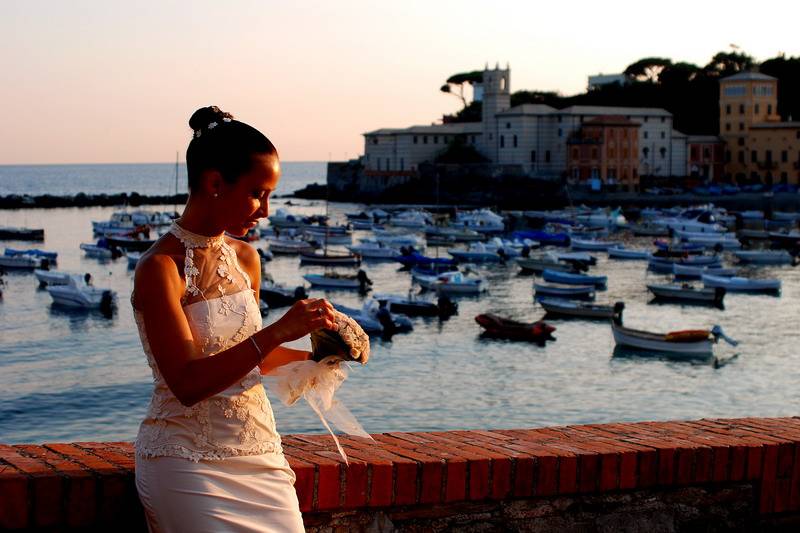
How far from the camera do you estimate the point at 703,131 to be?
107188mm

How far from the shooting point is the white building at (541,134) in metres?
96.9

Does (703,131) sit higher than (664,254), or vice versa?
(703,131)

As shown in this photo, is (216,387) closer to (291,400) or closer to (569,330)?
(291,400)

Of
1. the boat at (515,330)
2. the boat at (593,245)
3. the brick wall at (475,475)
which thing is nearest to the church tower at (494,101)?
the boat at (593,245)

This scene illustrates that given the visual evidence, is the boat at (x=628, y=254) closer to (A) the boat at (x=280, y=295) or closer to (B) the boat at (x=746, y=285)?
(B) the boat at (x=746, y=285)

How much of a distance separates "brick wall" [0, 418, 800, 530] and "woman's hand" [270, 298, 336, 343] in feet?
2.11

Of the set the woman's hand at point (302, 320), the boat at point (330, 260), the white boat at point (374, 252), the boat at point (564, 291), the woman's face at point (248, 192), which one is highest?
the woman's face at point (248, 192)

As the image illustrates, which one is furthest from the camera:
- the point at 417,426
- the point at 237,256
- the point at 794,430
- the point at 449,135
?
the point at 449,135

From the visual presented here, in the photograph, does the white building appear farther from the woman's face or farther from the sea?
the woman's face

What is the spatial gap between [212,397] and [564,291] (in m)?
39.4

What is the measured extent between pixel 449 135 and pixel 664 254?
5401 cm

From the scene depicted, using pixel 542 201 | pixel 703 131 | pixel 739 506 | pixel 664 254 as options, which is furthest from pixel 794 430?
pixel 703 131

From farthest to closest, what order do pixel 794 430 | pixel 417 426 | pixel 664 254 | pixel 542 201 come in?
pixel 542 201 < pixel 664 254 < pixel 417 426 < pixel 794 430

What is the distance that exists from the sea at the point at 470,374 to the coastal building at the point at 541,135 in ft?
182
